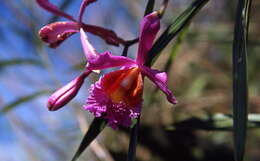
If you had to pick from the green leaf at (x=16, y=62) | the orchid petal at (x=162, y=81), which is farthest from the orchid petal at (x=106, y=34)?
the green leaf at (x=16, y=62)

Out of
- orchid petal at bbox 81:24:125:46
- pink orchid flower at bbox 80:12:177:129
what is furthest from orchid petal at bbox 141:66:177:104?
orchid petal at bbox 81:24:125:46

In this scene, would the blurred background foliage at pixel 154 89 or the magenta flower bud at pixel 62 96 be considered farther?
the blurred background foliage at pixel 154 89

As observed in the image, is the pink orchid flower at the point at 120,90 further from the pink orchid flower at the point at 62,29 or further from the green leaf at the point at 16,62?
the green leaf at the point at 16,62

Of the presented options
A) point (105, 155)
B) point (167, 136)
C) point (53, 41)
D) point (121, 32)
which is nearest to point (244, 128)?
point (53, 41)

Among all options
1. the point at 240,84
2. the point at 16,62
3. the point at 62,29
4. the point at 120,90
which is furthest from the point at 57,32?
the point at 16,62

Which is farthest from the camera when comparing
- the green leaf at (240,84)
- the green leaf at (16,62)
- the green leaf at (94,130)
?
the green leaf at (16,62)

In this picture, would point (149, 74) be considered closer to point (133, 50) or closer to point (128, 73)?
point (128, 73)

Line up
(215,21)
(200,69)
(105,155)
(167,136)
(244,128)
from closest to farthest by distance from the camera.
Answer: (244,128), (105,155), (167,136), (200,69), (215,21)
